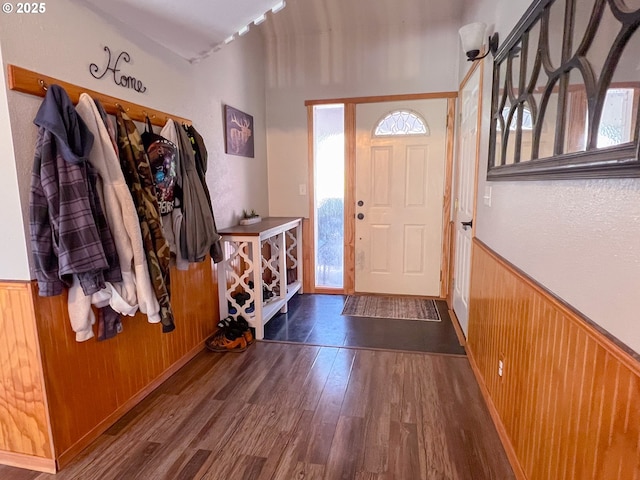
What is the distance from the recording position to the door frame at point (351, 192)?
355cm

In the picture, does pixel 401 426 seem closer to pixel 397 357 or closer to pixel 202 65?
pixel 397 357

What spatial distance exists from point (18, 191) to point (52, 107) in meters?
0.35

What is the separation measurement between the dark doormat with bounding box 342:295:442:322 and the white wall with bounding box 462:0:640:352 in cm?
170

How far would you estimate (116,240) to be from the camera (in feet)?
5.44

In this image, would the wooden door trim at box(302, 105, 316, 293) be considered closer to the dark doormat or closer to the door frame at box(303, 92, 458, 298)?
the door frame at box(303, 92, 458, 298)

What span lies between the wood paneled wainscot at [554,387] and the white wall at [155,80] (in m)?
1.95

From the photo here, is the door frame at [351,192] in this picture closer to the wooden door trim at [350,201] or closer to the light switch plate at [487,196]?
the wooden door trim at [350,201]

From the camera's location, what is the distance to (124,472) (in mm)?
1589

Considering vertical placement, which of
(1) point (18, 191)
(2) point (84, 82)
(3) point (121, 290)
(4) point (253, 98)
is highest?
(4) point (253, 98)

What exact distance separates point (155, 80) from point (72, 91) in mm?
632

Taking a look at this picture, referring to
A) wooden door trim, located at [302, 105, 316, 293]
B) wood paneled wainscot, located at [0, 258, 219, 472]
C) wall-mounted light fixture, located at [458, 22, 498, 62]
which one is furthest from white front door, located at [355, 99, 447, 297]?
wood paneled wainscot, located at [0, 258, 219, 472]

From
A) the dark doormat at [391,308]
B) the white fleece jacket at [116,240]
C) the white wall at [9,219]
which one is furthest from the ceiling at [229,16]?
the dark doormat at [391,308]

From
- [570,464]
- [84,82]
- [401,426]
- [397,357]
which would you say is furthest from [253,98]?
[570,464]

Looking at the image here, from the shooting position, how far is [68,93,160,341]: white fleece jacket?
5.24 feet
